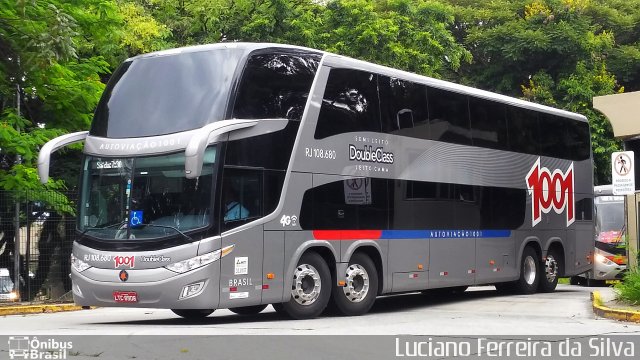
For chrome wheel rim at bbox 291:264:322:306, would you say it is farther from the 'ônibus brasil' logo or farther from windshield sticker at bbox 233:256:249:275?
the 'ônibus brasil' logo

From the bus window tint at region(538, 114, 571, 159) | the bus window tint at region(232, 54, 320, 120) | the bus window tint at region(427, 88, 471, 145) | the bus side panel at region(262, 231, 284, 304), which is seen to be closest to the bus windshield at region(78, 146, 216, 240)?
the bus window tint at region(232, 54, 320, 120)

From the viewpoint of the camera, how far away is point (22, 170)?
2123 centimetres

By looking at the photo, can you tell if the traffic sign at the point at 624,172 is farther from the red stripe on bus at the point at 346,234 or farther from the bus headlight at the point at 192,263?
the bus headlight at the point at 192,263

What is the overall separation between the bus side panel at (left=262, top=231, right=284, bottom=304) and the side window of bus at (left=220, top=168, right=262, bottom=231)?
47cm

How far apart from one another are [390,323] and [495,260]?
6931mm

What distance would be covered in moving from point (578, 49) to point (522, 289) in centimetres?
1747

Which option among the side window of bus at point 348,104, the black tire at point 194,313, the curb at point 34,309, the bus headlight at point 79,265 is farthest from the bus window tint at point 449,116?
the curb at point 34,309

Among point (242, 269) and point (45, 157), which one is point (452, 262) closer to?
point (242, 269)

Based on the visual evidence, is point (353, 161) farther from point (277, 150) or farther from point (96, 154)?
point (96, 154)

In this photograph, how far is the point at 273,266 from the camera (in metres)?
14.5

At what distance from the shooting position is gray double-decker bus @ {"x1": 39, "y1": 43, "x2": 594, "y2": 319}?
536 inches

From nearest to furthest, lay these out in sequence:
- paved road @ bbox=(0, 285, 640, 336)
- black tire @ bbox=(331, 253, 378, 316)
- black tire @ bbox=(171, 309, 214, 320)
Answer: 1. paved road @ bbox=(0, 285, 640, 336)
2. black tire @ bbox=(331, 253, 378, 316)
3. black tire @ bbox=(171, 309, 214, 320)

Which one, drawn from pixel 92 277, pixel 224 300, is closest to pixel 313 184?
pixel 224 300

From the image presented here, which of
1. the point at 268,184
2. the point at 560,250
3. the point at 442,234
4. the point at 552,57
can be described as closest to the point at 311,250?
the point at 268,184
